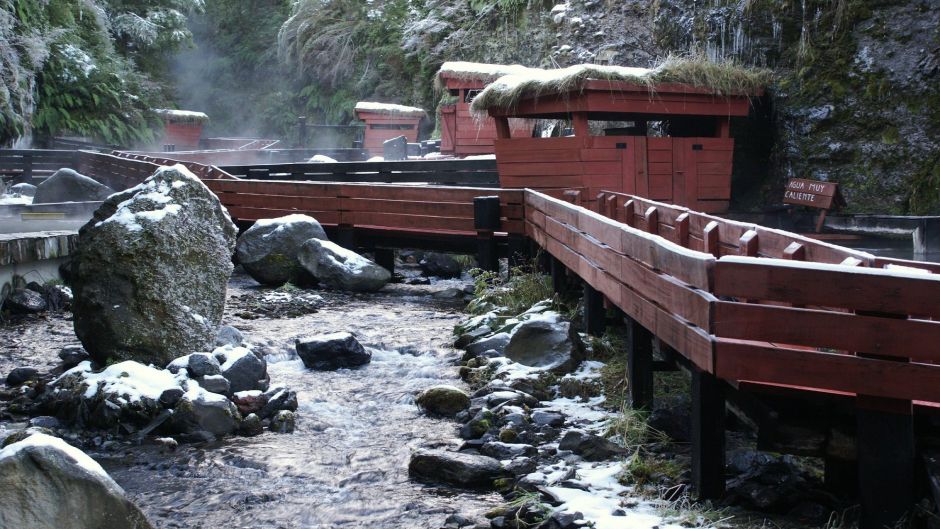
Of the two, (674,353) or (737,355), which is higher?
(737,355)

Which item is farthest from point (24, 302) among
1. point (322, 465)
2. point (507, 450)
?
point (507, 450)

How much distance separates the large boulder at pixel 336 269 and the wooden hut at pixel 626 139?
280 cm

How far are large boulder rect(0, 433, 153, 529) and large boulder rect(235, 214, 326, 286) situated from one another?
9484 millimetres

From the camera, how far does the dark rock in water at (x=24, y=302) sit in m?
10.9

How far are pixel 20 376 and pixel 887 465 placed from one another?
22.4 feet

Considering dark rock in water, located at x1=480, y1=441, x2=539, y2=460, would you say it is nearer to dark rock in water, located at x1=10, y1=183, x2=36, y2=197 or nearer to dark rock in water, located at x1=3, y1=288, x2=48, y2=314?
dark rock in water, located at x1=3, y1=288, x2=48, y2=314

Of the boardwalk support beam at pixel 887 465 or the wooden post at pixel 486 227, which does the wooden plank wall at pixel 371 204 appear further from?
the boardwalk support beam at pixel 887 465

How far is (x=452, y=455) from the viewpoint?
19.5 feet

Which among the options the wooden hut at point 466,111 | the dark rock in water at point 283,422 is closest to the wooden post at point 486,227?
the dark rock in water at point 283,422

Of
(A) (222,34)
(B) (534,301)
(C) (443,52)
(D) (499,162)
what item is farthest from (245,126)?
(B) (534,301)

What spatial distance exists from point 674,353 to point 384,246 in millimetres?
8754

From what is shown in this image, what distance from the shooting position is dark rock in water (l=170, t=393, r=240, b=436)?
689 cm

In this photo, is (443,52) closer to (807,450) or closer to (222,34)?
(222,34)

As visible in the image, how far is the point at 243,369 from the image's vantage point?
7.83m
